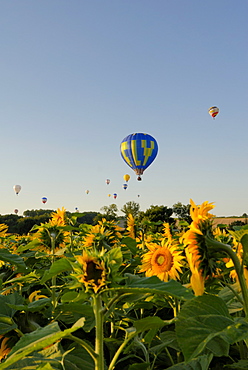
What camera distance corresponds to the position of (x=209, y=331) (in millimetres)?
1122

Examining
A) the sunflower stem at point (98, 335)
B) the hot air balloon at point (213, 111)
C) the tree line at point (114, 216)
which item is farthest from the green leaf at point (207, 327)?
the hot air balloon at point (213, 111)

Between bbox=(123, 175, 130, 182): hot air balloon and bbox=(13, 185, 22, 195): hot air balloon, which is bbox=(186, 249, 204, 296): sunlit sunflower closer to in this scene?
bbox=(123, 175, 130, 182): hot air balloon

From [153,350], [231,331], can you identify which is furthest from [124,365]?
[231,331]

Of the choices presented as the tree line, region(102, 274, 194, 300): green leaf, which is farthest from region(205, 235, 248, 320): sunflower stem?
the tree line

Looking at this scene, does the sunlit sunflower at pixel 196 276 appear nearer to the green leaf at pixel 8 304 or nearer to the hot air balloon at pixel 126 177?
the green leaf at pixel 8 304

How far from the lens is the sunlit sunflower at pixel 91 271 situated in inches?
47.6

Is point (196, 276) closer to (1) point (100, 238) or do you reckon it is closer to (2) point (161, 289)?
(2) point (161, 289)

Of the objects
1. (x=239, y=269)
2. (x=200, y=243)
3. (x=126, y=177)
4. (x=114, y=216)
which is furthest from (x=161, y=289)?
(x=114, y=216)

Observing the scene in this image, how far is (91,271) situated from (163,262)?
1397 mm

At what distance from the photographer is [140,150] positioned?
99.7ft

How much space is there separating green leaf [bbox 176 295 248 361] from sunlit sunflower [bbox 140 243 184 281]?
3.96 ft

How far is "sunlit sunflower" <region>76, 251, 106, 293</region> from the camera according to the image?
1.21 meters

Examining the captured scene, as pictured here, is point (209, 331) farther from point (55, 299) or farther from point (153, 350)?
point (55, 299)

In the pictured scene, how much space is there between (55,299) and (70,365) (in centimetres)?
102
